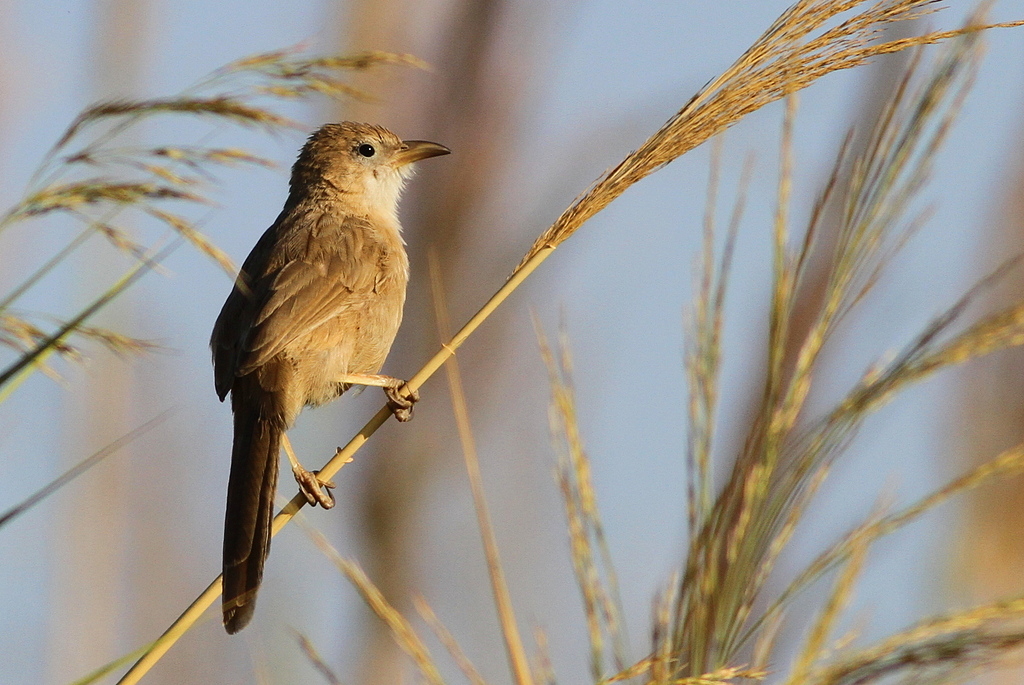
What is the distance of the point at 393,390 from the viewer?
143 inches

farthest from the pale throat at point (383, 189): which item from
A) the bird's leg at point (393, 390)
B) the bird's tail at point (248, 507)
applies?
the bird's tail at point (248, 507)

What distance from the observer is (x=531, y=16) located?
4.84 metres

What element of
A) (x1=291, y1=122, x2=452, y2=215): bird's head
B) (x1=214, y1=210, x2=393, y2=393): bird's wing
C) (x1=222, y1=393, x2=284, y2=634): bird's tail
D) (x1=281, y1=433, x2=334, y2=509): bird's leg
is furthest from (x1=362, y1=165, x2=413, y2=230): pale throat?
(x1=281, y1=433, x2=334, y2=509): bird's leg

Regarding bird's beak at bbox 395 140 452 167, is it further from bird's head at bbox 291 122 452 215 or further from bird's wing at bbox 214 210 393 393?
bird's wing at bbox 214 210 393 393

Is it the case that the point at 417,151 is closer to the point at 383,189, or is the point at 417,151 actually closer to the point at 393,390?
the point at 383,189

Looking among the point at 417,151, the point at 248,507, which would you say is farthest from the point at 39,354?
the point at 417,151

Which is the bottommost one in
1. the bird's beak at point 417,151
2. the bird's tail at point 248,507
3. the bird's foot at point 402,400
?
the bird's tail at point 248,507

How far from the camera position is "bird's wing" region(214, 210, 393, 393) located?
12.5ft

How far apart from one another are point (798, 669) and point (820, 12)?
1.34 metres

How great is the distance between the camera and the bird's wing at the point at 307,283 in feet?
12.5

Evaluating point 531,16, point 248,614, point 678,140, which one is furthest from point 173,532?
point 678,140

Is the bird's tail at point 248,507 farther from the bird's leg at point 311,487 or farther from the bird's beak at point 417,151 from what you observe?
the bird's beak at point 417,151

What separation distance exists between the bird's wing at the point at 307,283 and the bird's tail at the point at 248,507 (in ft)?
0.65

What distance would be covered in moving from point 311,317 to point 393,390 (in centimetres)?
50
